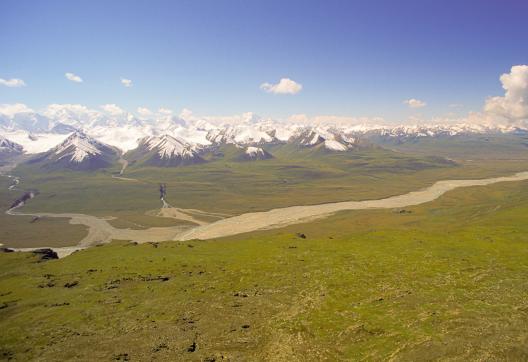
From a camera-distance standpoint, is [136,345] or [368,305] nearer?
[136,345]

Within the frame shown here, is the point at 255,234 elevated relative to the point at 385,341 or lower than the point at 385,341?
lower

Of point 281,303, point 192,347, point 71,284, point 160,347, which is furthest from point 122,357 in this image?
point 71,284

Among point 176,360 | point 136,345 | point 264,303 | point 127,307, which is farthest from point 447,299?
point 127,307

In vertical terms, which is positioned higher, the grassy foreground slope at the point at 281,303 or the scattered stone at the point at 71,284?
the grassy foreground slope at the point at 281,303

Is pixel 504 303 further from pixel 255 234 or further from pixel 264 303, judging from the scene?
pixel 255 234

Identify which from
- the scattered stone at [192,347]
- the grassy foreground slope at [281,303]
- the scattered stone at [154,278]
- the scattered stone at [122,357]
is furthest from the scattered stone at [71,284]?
the scattered stone at [192,347]

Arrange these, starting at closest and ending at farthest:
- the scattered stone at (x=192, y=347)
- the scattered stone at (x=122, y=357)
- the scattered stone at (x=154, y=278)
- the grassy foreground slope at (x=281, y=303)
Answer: the scattered stone at (x=122, y=357)
the grassy foreground slope at (x=281, y=303)
the scattered stone at (x=192, y=347)
the scattered stone at (x=154, y=278)

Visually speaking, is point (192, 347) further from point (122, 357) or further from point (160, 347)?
point (122, 357)

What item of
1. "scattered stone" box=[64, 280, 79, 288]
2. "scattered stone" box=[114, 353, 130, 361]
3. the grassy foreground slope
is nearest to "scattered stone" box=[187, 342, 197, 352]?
the grassy foreground slope

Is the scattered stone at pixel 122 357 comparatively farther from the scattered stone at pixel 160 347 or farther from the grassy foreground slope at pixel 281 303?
the scattered stone at pixel 160 347

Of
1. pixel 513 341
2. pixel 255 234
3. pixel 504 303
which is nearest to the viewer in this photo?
pixel 513 341
